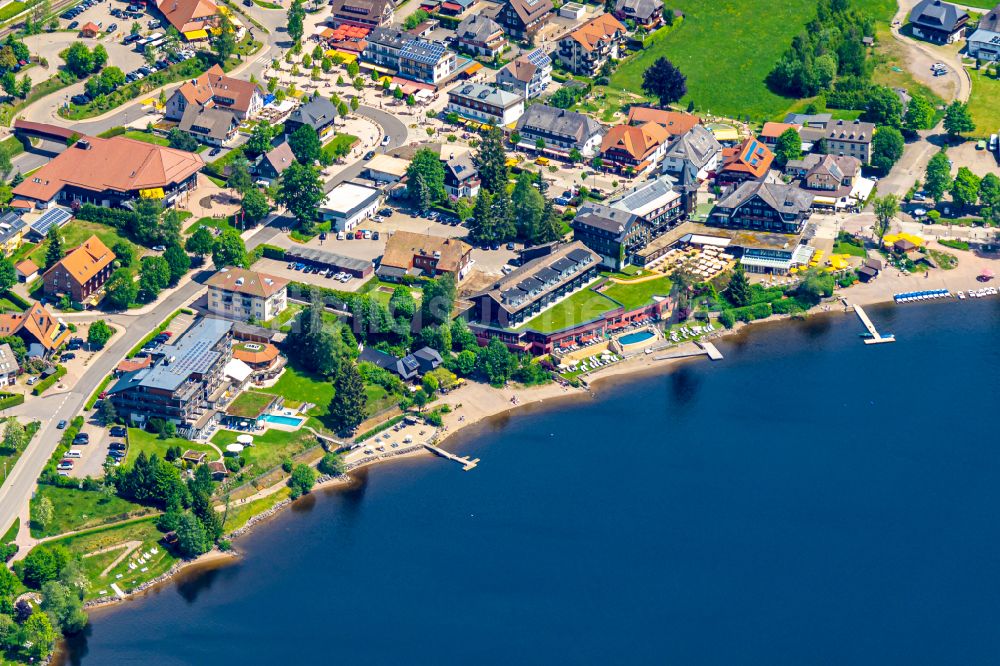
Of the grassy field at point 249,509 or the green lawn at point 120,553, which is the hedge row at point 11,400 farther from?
the grassy field at point 249,509

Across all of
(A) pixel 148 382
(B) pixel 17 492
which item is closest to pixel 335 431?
(A) pixel 148 382

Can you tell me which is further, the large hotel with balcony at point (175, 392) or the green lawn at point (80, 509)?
the large hotel with balcony at point (175, 392)

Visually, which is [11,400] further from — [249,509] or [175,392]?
[249,509]

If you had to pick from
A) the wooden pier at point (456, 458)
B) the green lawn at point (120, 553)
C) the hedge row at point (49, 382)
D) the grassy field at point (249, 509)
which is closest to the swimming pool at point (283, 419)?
the grassy field at point (249, 509)

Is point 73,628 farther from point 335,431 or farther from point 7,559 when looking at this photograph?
point 335,431

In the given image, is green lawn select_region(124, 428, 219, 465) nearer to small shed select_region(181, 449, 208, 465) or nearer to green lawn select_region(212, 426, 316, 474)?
small shed select_region(181, 449, 208, 465)

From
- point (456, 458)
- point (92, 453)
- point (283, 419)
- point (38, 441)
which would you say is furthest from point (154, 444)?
point (456, 458)

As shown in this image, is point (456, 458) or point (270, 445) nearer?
point (270, 445)
